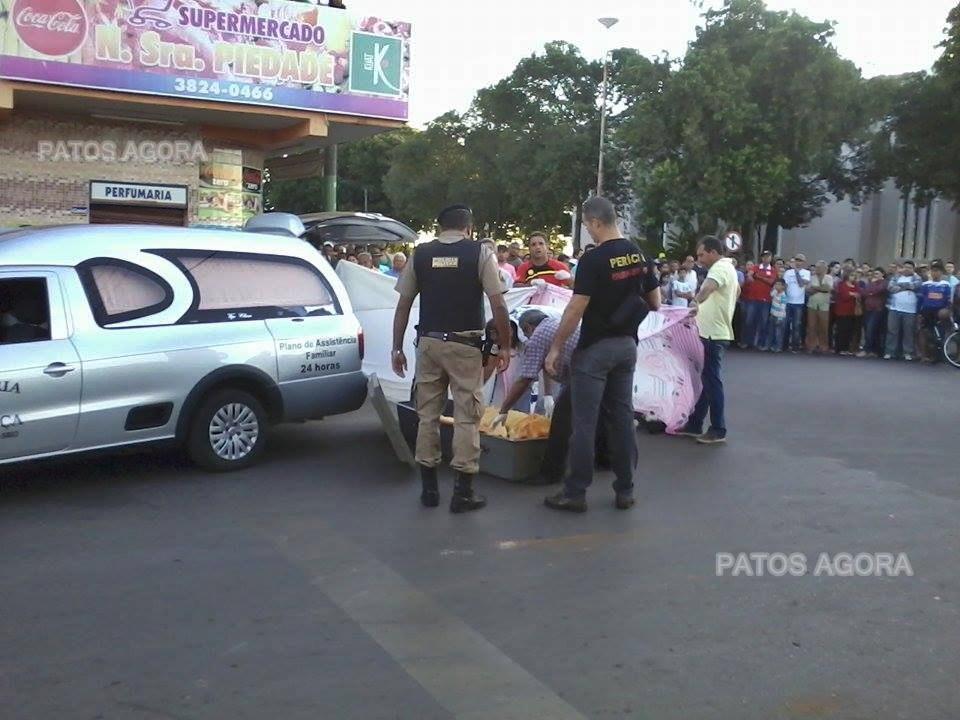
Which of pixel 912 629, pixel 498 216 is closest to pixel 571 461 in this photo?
pixel 912 629

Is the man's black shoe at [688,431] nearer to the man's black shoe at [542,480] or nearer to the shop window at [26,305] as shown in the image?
the man's black shoe at [542,480]

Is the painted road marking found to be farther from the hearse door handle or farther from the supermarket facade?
the supermarket facade

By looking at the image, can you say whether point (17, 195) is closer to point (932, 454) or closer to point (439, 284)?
point (439, 284)

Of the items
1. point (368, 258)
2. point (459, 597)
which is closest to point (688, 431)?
point (459, 597)

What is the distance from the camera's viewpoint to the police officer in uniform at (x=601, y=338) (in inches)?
258

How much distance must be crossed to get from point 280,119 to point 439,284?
35.7ft

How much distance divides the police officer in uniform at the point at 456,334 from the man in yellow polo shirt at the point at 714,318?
3.10 m

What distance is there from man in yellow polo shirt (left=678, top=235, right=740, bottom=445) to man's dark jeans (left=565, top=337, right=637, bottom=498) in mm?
2628

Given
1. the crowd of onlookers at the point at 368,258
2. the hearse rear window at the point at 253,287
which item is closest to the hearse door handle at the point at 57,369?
the hearse rear window at the point at 253,287

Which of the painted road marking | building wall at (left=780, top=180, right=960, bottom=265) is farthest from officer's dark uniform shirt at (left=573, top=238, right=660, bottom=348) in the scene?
building wall at (left=780, top=180, right=960, bottom=265)

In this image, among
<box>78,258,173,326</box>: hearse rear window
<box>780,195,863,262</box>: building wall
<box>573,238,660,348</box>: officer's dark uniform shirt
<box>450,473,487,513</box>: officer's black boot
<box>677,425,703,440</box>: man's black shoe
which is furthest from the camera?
<box>780,195,863,262</box>: building wall

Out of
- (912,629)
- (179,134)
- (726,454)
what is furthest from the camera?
(179,134)

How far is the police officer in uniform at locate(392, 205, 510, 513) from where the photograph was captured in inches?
259

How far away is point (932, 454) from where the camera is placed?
29.8 ft
